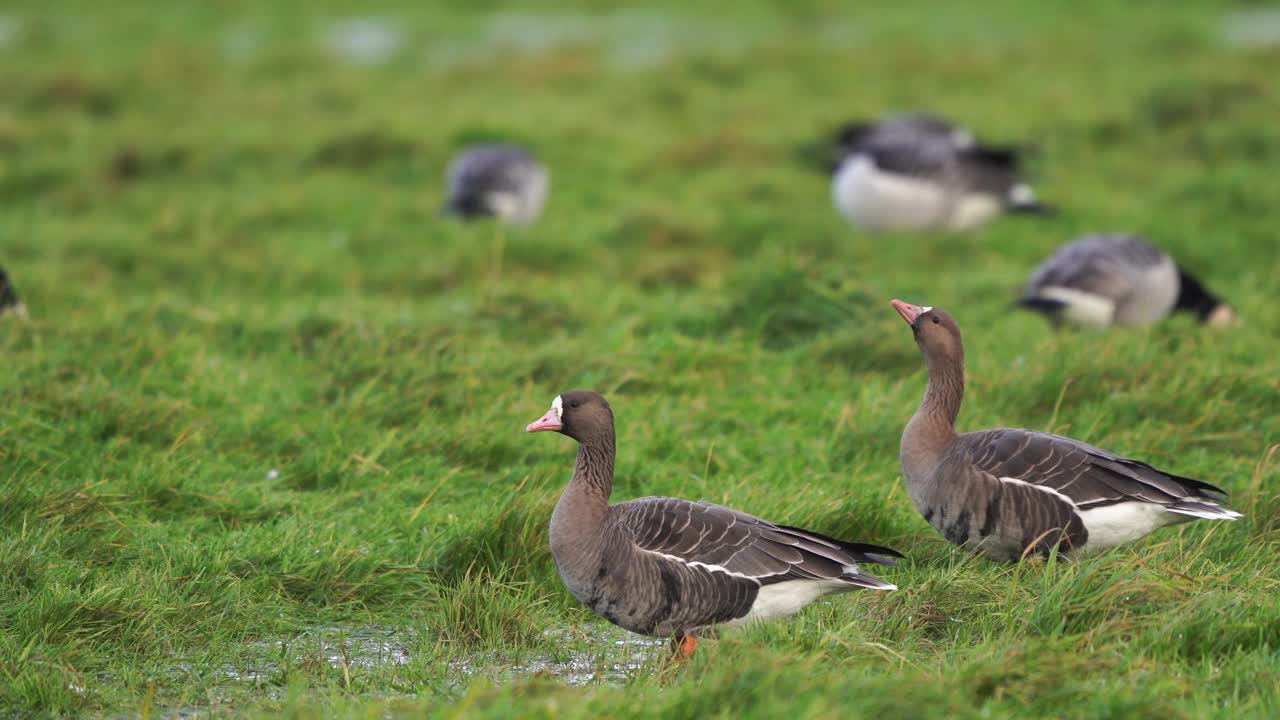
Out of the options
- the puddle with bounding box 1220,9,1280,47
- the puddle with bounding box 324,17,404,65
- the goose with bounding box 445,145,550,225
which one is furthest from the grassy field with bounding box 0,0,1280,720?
the puddle with bounding box 1220,9,1280,47

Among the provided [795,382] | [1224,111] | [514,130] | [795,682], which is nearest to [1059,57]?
[1224,111]

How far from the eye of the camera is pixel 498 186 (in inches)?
430

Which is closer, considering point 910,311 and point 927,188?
point 910,311

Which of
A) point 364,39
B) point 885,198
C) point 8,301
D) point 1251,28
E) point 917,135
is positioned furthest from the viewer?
point 364,39

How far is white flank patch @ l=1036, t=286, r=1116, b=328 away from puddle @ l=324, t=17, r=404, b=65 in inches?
493

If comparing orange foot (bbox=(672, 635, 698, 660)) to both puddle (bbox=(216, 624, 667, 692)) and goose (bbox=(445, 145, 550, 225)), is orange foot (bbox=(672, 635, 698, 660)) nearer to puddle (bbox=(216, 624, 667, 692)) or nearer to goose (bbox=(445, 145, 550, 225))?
puddle (bbox=(216, 624, 667, 692))

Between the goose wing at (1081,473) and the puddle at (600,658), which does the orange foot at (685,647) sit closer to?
the puddle at (600,658)

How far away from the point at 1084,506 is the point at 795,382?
2.53 meters

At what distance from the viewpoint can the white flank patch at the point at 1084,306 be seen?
8.07 meters

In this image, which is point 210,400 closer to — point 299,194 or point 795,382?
point 795,382

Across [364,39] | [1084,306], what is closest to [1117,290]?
[1084,306]

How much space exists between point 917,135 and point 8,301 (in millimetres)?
7593

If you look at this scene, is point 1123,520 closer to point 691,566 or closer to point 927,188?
point 691,566

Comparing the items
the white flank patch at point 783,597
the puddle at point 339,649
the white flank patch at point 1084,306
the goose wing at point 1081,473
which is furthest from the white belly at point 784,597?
the white flank patch at point 1084,306
